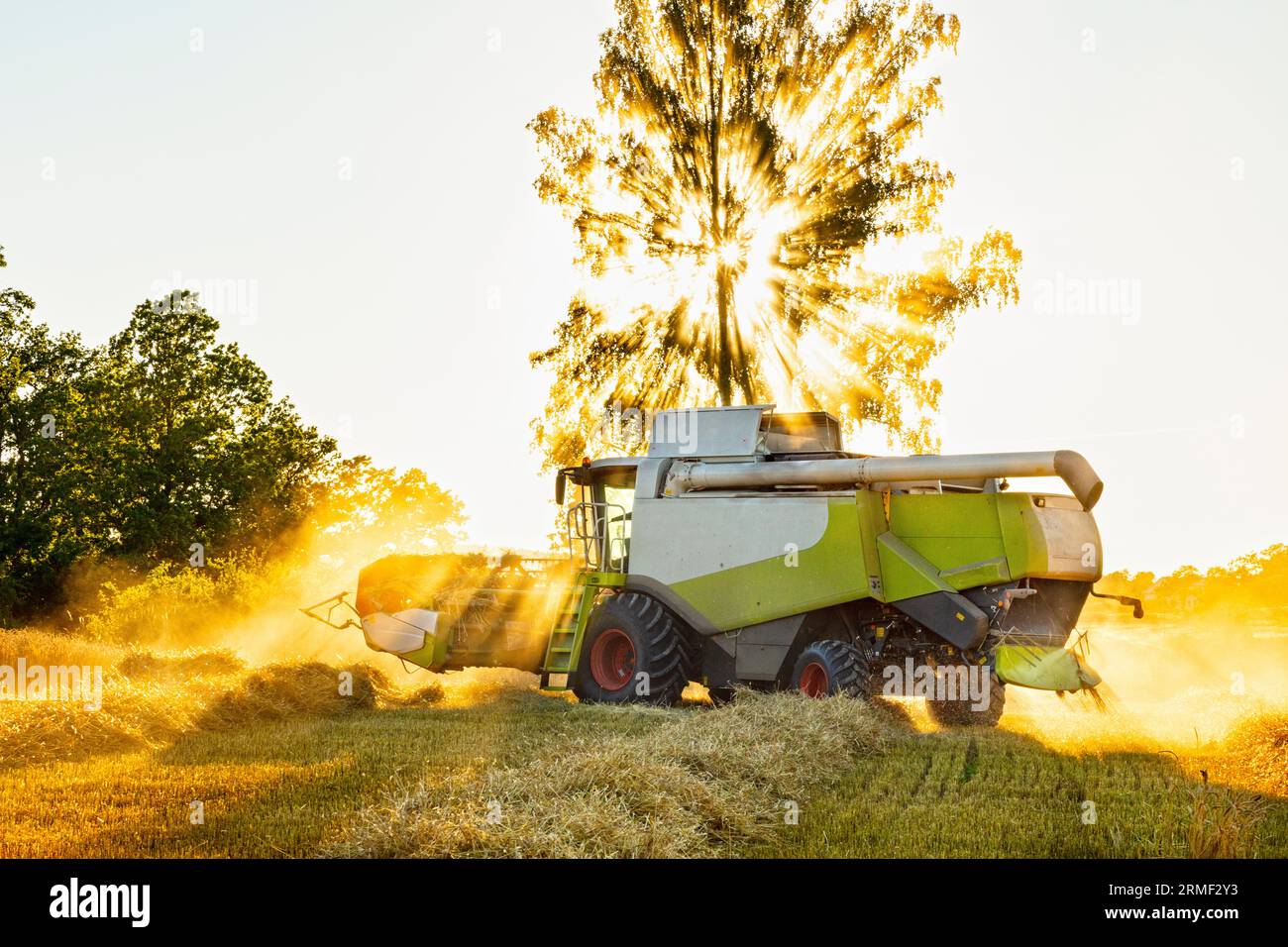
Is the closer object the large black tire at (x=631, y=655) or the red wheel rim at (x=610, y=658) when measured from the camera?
the large black tire at (x=631, y=655)

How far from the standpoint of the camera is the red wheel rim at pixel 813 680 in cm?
1264

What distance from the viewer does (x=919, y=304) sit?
23.4 m

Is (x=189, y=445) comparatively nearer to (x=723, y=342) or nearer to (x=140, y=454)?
(x=140, y=454)

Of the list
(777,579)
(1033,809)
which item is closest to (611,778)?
(1033,809)

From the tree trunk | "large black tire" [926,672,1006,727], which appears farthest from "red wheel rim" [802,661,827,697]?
the tree trunk

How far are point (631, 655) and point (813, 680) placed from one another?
2.55m

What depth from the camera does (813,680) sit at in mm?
12727

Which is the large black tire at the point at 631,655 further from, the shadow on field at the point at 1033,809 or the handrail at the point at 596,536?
the shadow on field at the point at 1033,809

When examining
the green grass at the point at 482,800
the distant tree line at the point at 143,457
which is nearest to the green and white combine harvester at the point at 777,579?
the green grass at the point at 482,800

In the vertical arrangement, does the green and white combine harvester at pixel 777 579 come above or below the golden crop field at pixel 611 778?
above

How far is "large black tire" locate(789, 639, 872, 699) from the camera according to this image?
12.2 metres

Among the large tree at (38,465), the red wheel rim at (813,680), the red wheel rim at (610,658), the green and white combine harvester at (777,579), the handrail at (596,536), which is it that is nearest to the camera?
the green and white combine harvester at (777,579)

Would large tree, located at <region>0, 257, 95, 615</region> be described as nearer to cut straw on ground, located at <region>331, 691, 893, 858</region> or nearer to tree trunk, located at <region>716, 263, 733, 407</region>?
tree trunk, located at <region>716, 263, 733, 407</region>

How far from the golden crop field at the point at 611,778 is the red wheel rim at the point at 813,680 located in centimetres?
70
